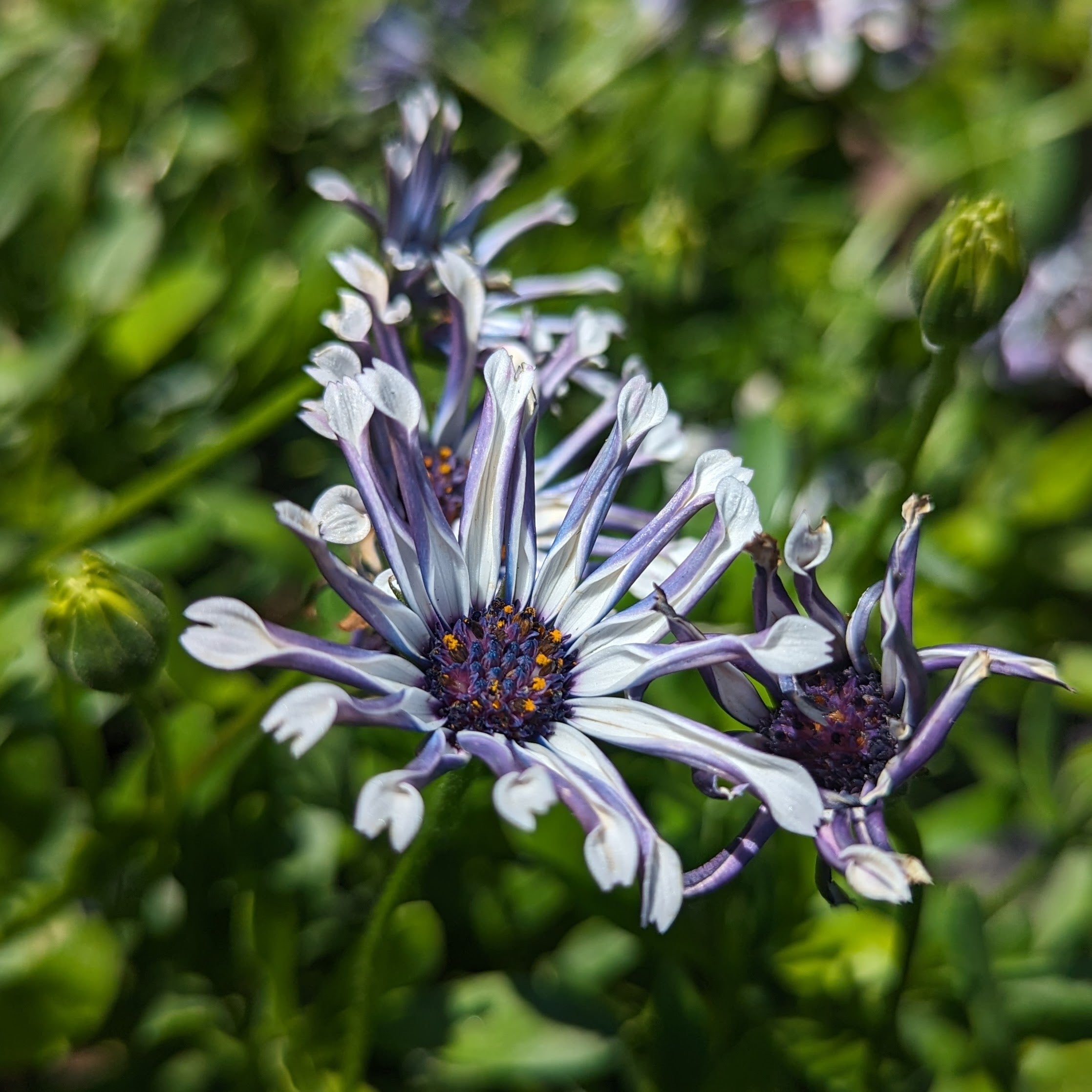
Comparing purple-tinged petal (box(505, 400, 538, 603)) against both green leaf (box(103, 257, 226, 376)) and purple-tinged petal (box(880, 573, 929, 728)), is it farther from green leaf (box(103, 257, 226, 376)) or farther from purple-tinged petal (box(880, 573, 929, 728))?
green leaf (box(103, 257, 226, 376))

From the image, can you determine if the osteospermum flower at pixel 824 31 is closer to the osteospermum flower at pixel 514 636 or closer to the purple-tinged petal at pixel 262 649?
the osteospermum flower at pixel 514 636

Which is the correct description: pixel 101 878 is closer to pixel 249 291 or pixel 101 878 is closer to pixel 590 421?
pixel 590 421

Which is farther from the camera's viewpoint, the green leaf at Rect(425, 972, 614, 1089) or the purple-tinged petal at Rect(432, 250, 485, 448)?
the green leaf at Rect(425, 972, 614, 1089)

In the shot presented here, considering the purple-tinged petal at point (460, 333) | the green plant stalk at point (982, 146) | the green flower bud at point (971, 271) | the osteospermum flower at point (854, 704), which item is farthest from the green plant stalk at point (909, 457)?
the green plant stalk at point (982, 146)

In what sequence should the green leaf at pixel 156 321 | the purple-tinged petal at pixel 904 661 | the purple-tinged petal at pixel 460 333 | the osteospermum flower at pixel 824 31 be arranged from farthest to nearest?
the osteospermum flower at pixel 824 31 → the green leaf at pixel 156 321 → the purple-tinged petal at pixel 460 333 → the purple-tinged petal at pixel 904 661

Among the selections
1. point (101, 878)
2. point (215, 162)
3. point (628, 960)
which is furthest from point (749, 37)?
point (101, 878)

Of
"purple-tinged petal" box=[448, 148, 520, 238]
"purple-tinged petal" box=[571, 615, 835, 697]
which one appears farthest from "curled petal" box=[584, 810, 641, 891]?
"purple-tinged petal" box=[448, 148, 520, 238]
